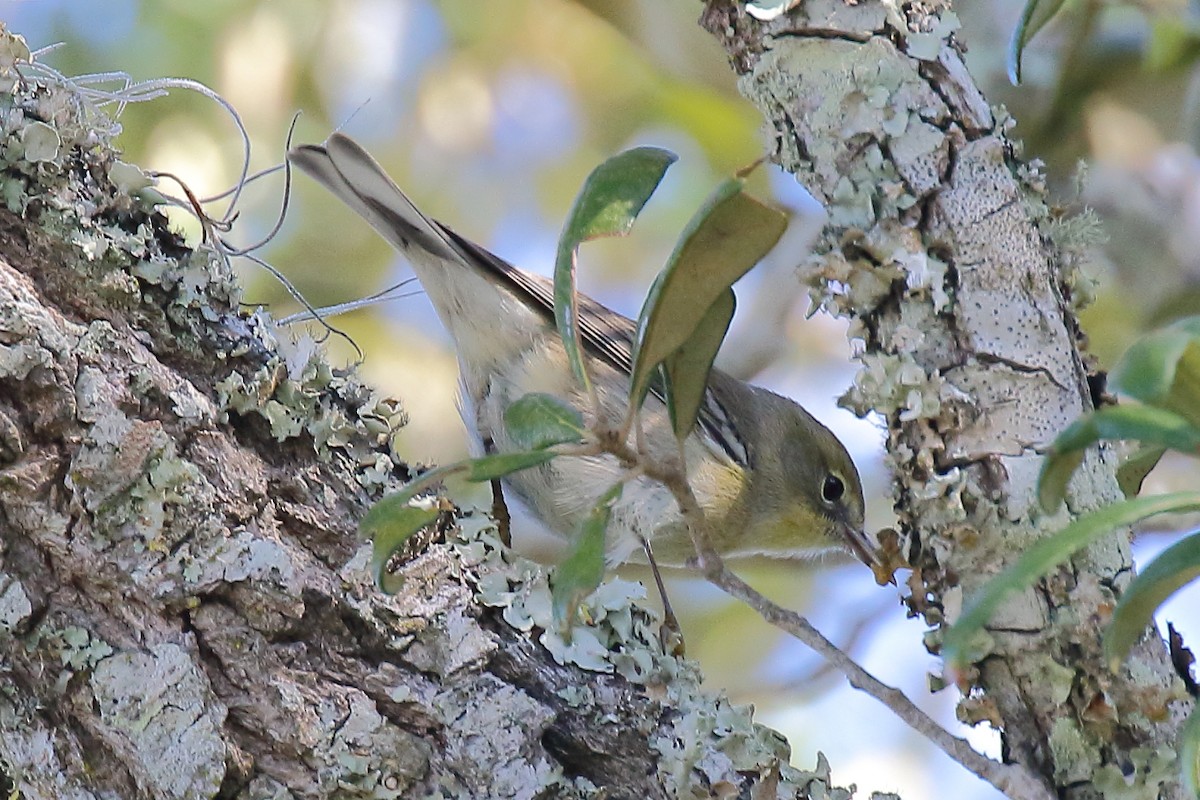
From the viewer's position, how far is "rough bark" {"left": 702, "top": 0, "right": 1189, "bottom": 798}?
58.5 inches

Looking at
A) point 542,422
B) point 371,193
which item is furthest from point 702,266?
point 371,193

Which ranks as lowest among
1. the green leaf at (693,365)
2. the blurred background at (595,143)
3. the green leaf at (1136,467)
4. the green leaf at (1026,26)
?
the green leaf at (693,365)

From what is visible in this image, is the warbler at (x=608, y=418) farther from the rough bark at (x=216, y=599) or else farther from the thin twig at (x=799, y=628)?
the thin twig at (x=799, y=628)

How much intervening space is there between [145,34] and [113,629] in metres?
2.96

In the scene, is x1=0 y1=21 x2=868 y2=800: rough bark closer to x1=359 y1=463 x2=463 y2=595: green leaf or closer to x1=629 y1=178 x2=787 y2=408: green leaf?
x1=359 y1=463 x2=463 y2=595: green leaf

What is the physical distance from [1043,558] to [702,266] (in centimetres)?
42

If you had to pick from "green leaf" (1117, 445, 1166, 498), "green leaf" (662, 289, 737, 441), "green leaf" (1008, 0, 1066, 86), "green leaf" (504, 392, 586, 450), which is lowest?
"green leaf" (504, 392, 586, 450)

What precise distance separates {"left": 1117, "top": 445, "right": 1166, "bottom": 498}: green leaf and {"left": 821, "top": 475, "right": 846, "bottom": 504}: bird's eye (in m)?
1.79

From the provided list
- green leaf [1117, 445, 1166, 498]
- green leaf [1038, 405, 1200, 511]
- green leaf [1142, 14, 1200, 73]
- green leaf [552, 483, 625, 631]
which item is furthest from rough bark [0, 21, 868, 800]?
green leaf [1142, 14, 1200, 73]

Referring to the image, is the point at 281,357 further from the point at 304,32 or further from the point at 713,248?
the point at 304,32

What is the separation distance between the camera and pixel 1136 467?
4.42 ft

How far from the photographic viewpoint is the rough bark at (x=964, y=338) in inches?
58.5

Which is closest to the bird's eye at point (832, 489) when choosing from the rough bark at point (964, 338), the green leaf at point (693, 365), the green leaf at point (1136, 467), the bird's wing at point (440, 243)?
the bird's wing at point (440, 243)

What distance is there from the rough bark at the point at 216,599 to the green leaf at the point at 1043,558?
2.24 feet
